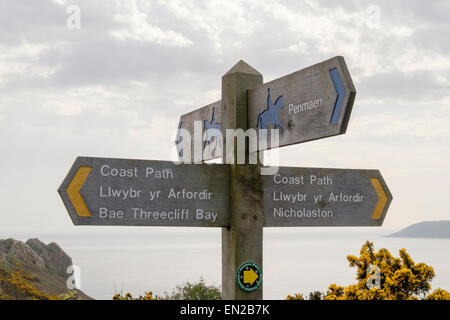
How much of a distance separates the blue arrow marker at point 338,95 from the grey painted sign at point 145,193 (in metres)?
1.18

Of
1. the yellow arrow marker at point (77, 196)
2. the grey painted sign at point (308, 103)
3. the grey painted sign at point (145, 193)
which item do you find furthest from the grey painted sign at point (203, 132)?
the yellow arrow marker at point (77, 196)

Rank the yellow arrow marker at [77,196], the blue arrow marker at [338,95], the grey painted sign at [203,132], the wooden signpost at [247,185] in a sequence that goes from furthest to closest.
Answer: the grey painted sign at [203,132] → the yellow arrow marker at [77,196] → the wooden signpost at [247,185] → the blue arrow marker at [338,95]

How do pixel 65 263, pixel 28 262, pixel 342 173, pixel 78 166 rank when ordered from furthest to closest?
pixel 65 263, pixel 28 262, pixel 342 173, pixel 78 166

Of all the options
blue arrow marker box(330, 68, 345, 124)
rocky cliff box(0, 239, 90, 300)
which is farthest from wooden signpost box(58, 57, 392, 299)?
rocky cliff box(0, 239, 90, 300)

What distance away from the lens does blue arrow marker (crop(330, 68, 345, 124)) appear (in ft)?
10.8

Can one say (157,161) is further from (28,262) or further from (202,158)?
(28,262)

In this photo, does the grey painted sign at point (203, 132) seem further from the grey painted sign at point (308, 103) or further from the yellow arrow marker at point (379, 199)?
the yellow arrow marker at point (379, 199)

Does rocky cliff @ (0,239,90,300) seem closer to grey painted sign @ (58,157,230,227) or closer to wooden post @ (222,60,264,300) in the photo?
wooden post @ (222,60,264,300)

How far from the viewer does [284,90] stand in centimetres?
379

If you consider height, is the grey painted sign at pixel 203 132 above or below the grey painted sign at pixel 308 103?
above

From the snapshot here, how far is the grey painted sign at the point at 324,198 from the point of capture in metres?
4.20

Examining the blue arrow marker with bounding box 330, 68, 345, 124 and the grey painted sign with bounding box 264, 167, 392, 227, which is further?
the grey painted sign with bounding box 264, 167, 392, 227
